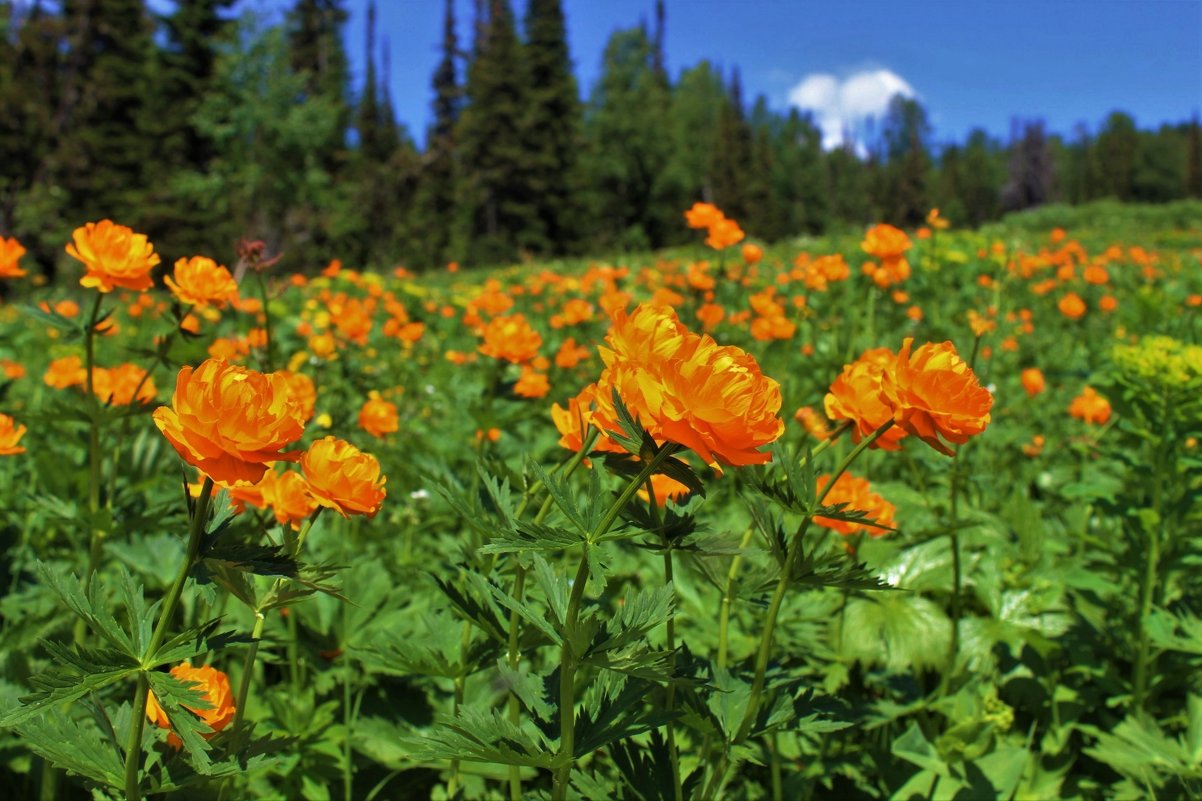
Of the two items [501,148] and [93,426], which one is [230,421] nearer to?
[93,426]

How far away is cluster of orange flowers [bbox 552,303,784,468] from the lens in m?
0.62

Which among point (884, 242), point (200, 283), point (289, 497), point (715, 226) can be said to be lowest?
point (289, 497)

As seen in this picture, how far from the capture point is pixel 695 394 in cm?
63

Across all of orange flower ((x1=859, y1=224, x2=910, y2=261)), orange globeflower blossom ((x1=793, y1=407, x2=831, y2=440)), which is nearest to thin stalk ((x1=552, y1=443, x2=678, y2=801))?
orange globeflower blossom ((x1=793, y1=407, x2=831, y2=440))

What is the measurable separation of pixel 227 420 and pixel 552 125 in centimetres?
2943

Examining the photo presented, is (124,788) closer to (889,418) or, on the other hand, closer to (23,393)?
(889,418)

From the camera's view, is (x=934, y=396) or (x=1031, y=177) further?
(x=1031, y=177)

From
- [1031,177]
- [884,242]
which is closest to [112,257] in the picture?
[884,242]

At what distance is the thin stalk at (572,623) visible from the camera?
69cm

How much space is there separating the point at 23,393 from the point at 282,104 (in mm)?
18991

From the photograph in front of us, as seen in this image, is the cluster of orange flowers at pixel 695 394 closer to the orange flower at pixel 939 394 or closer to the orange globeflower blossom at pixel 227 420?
the orange flower at pixel 939 394

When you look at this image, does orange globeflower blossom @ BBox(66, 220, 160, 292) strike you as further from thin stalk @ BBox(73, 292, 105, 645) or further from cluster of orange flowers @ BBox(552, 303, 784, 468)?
cluster of orange flowers @ BBox(552, 303, 784, 468)

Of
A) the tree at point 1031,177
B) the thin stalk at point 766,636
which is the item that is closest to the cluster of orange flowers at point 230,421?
the thin stalk at point 766,636

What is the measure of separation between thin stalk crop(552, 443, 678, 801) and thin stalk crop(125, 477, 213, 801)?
0.35 meters
